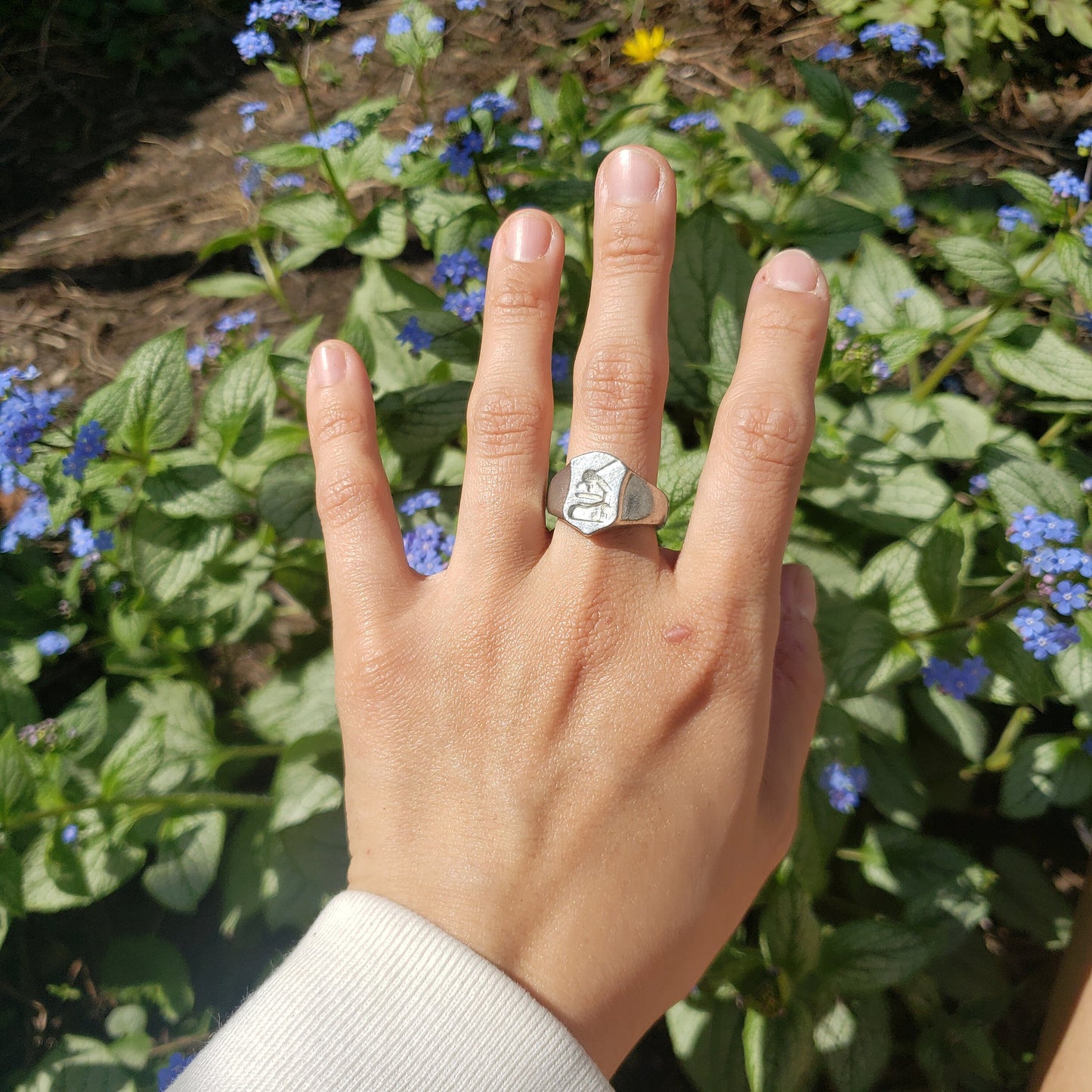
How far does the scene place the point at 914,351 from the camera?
2574 mm

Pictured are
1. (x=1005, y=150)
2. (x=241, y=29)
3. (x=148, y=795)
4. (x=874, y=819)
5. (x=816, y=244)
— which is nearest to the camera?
(x=148, y=795)

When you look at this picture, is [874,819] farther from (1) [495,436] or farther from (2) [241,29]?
(2) [241,29]

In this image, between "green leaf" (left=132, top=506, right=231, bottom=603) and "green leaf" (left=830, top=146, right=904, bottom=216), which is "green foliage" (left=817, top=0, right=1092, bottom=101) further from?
"green leaf" (left=132, top=506, right=231, bottom=603)

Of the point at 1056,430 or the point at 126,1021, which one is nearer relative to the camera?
the point at 126,1021

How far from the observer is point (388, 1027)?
1.35 m

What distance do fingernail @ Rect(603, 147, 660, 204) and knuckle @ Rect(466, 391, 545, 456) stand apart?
1.64 ft

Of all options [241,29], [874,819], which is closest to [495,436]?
[874,819]

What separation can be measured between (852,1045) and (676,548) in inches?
61.5

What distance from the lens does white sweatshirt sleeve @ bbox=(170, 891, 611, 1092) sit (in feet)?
4.29

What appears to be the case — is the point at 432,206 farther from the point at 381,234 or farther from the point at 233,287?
the point at 233,287

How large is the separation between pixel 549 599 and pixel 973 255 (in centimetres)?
204

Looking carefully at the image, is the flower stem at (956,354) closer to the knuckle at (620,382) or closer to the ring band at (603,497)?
the knuckle at (620,382)

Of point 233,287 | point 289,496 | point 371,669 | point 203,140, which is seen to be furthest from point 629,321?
point 203,140

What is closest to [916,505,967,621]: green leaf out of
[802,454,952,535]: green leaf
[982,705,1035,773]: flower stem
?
[802,454,952,535]: green leaf
